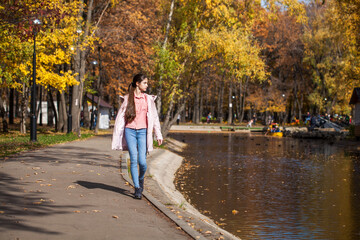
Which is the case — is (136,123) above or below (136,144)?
above

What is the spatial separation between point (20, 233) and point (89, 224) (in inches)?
40.7

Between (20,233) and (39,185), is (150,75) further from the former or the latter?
(20,233)

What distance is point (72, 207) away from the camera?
344 inches

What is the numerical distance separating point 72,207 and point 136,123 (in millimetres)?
1833

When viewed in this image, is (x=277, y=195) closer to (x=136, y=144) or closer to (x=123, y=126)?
(x=136, y=144)

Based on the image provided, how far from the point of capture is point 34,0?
65.9ft

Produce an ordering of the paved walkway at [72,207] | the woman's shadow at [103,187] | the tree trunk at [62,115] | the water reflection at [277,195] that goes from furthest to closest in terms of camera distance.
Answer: the tree trunk at [62,115]
the woman's shadow at [103,187]
the water reflection at [277,195]
the paved walkway at [72,207]

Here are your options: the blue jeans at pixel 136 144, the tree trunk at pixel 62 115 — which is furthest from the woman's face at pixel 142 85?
the tree trunk at pixel 62 115

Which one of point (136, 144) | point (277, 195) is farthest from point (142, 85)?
point (277, 195)

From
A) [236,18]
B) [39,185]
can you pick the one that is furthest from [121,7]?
[39,185]

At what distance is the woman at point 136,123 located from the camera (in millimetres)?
9727

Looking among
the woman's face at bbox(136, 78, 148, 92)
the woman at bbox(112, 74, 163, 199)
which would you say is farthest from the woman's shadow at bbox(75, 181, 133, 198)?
the woman's face at bbox(136, 78, 148, 92)

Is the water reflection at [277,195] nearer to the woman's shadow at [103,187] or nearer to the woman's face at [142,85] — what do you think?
the woman's shadow at [103,187]

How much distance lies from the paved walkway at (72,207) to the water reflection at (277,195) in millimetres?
1927
